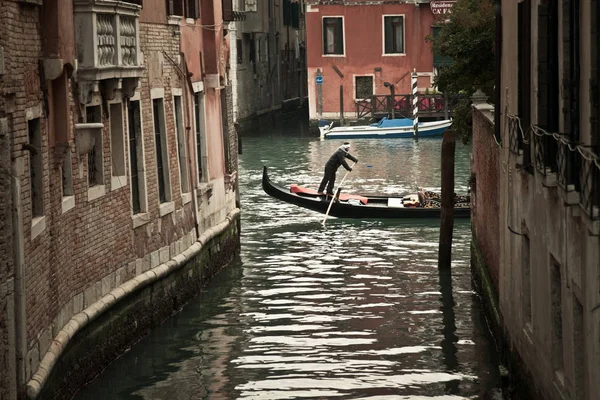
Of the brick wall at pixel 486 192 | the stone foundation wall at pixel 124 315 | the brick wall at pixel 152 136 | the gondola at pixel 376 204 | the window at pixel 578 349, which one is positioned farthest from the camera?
the gondola at pixel 376 204

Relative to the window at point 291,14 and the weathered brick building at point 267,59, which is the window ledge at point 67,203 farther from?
the window at point 291,14

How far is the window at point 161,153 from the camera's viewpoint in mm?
14859

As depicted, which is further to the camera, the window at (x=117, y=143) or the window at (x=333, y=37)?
the window at (x=333, y=37)

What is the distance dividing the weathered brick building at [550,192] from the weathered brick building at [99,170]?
130 inches

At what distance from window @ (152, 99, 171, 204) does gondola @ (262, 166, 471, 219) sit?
7.75 m

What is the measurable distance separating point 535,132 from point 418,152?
2631cm

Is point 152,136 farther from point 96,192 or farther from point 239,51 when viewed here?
point 239,51

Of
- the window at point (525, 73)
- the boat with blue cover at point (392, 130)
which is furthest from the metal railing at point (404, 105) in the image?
the window at point (525, 73)

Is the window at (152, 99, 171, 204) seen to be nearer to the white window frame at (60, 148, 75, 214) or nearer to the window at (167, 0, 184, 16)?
the window at (167, 0, 184, 16)

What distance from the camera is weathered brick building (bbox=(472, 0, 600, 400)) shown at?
7.30 meters

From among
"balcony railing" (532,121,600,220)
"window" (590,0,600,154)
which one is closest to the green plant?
"balcony railing" (532,121,600,220)

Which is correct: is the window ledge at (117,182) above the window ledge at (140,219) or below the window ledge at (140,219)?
above

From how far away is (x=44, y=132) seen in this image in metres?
10.6

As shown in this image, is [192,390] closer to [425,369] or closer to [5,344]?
[425,369]
